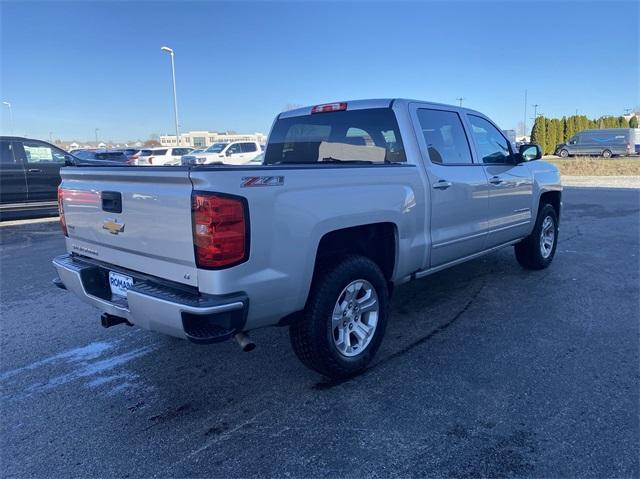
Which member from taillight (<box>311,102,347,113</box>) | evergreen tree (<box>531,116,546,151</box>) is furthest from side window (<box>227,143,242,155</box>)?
evergreen tree (<box>531,116,546,151</box>)

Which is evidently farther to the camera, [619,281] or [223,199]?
[619,281]

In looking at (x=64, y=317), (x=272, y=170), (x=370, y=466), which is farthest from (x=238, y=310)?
(x=64, y=317)

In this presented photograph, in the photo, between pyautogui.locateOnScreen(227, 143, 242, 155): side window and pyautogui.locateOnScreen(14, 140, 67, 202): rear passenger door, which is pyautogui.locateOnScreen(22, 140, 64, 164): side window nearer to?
pyautogui.locateOnScreen(14, 140, 67, 202): rear passenger door

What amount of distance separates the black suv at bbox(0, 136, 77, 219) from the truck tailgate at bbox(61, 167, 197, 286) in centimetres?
841

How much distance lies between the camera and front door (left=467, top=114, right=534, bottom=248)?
488cm

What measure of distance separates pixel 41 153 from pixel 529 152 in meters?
10.8

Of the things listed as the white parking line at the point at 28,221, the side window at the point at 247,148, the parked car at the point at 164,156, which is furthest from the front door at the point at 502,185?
the parked car at the point at 164,156

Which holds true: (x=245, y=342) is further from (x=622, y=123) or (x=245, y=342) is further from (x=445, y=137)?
(x=622, y=123)

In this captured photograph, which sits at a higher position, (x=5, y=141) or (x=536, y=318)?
(x=5, y=141)

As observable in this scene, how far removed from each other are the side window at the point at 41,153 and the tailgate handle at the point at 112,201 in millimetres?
9707

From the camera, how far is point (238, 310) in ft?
8.47

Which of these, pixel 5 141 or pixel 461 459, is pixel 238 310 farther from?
pixel 5 141

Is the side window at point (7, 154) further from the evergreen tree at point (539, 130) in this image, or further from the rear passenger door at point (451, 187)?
the evergreen tree at point (539, 130)

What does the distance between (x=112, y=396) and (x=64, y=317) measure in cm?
191
